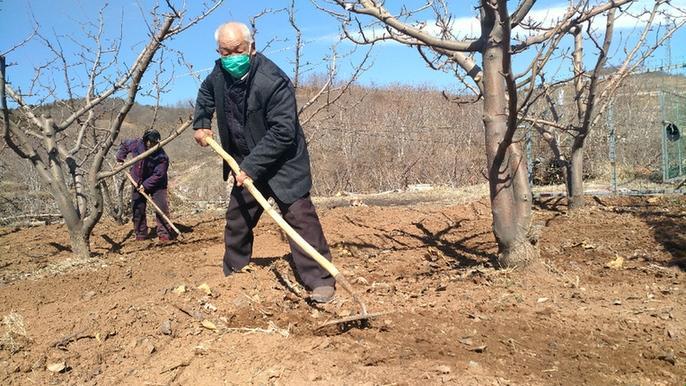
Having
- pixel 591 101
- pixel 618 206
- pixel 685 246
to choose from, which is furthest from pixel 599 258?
pixel 618 206

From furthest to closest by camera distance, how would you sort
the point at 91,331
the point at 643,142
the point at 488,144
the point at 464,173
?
the point at 464,173 → the point at 643,142 → the point at 488,144 → the point at 91,331

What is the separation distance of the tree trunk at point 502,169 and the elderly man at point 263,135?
131 centimetres

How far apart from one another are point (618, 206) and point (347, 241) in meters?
3.97

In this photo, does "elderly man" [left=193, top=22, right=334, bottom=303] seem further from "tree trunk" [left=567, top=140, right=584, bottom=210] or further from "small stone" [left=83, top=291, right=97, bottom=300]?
"tree trunk" [left=567, top=140, right=584, bottom=210]

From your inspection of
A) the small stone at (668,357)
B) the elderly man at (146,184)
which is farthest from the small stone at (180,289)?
the elderly man at (146,184)

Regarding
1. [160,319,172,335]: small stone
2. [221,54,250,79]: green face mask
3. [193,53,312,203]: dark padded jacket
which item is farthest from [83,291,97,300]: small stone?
[221,54,250,79]: green face mask

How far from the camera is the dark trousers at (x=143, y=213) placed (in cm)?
729

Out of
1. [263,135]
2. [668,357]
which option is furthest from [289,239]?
[668,357]

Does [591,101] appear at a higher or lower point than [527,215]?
higher

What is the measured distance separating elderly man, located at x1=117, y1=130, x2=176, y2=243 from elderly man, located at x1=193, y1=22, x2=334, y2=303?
339cm

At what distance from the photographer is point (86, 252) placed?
5723mm

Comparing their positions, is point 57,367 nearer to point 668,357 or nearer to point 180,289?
point 180,289

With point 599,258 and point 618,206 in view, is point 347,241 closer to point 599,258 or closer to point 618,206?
point 599,258

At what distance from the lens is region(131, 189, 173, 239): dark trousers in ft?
23.9
